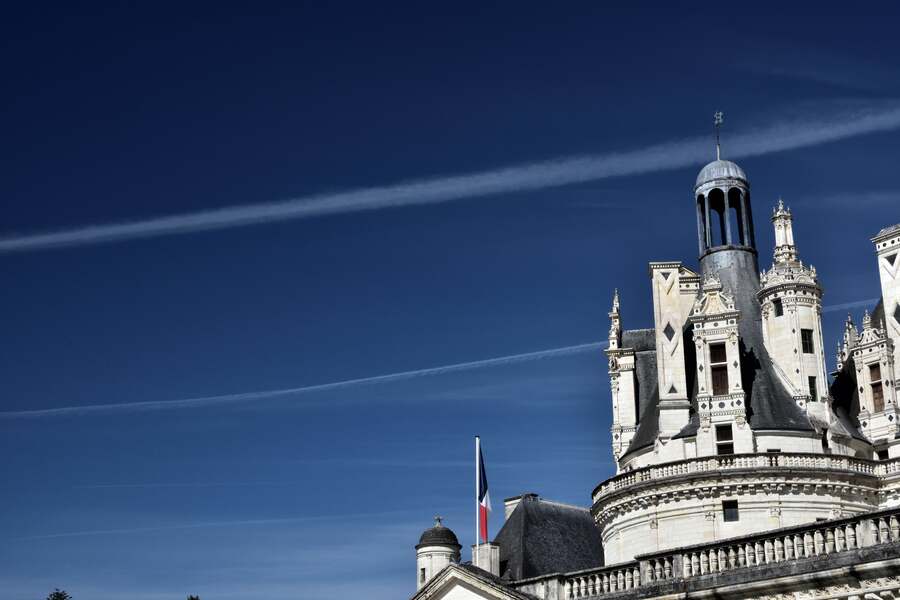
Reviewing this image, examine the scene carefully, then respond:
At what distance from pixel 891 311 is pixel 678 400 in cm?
932

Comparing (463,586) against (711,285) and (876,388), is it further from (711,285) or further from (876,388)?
(876,388)

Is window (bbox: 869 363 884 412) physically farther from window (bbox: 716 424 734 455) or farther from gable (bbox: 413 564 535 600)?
gable (bbox: 413 564 535 600)

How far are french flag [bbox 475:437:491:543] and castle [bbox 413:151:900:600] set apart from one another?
0.82 meters

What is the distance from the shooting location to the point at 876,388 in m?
45.0

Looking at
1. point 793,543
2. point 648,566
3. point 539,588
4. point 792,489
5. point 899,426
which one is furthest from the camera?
point 899,426

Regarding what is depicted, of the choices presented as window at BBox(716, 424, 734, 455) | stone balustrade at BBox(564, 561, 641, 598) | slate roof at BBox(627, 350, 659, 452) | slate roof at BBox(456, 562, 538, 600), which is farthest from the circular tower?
stone balustrade at BBox(564, 561, 641, 598)

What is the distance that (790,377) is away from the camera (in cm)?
4459

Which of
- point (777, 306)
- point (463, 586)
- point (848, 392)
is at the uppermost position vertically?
point (777, 306)

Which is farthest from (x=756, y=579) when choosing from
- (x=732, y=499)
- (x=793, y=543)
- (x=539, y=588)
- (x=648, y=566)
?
(x=732, y=499)

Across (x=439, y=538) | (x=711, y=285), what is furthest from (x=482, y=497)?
(x=711, y=285)

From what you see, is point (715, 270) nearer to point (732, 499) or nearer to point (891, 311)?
point (891, 311)

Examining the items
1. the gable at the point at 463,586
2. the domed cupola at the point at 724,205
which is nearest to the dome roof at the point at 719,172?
the domed cupola at the point at 724,205

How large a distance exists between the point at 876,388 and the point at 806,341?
130 inches

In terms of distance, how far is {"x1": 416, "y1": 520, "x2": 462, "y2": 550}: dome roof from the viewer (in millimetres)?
43750
